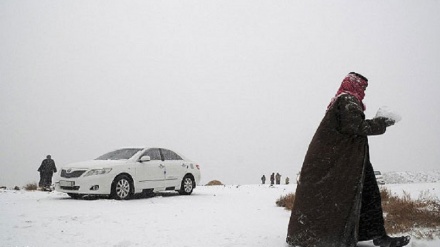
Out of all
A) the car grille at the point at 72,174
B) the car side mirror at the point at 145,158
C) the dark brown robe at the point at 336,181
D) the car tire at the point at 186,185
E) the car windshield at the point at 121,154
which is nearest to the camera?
the dark brown robe at the point at 336,181

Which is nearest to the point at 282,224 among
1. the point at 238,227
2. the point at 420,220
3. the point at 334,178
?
the point at 238,227

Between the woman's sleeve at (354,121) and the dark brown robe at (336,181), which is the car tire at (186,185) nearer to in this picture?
the dark brown robe at (336,181)

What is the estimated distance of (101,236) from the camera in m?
5.07

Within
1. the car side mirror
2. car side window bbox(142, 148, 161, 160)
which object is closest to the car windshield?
car side window bbox(142, 148, 161, 160)

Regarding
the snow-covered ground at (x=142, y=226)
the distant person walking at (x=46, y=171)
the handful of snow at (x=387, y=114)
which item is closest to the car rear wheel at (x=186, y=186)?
the snow-covered ground at (x=142, y=226)

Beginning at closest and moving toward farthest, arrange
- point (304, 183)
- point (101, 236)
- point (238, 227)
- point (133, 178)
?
point (304, 183)
point (101, 236)
point (238, 227)
point (133, 178)

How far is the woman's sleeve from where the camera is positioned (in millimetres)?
3779

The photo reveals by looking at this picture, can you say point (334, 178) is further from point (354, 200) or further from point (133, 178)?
point (133, 178)

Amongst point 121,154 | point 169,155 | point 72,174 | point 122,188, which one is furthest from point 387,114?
point 169,155

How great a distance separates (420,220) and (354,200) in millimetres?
2251

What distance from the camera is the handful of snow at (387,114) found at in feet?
12.6

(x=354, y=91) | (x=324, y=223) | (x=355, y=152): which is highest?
(x=354, y=91)

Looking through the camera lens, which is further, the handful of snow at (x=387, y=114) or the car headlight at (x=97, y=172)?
the car headlight at (x=97, y=172)

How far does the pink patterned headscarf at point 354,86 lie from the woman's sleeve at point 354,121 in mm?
205
